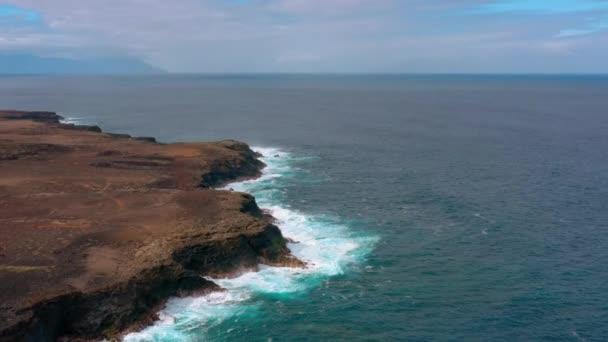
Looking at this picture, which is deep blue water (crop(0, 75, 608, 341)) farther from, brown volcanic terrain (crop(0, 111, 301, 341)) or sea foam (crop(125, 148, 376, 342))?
brown volcanic terrain (crop(0, 111, 301, 341))

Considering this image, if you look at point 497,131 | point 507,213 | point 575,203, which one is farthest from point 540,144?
point 507,213

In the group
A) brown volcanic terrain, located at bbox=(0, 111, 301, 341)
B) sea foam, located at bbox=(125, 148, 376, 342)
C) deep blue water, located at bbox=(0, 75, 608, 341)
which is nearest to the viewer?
brown volcanic terrain, located at bbox=(0, 111, 301, 341)

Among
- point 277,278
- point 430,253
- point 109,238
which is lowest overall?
point 277,278

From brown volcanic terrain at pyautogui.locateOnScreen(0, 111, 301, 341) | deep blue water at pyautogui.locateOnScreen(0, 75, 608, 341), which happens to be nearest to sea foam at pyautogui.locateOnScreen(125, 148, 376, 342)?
deep blue water at pyautogui.locateOnScreen(0, 75, 608, 341)

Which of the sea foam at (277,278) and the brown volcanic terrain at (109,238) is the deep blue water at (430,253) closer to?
the sea foam at (277,278)

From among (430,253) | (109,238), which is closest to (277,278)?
(430,253)

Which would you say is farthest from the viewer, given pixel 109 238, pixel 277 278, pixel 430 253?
pixel 430 253

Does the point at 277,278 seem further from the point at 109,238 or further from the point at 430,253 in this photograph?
the point at 109,238
